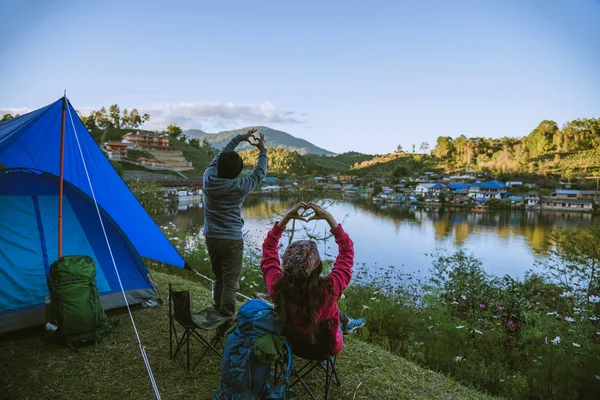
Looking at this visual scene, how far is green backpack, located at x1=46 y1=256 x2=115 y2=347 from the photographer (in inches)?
111

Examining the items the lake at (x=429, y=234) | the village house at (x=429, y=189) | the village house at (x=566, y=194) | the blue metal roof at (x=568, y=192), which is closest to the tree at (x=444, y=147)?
the village house at (x=429, y=189)

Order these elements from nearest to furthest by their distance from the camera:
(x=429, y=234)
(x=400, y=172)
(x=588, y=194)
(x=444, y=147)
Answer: (x=429, y=234) < (x=588, y=194) < (x=400, y=172) < (x=444, y=147)

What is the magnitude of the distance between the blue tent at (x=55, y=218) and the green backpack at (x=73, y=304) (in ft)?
1.81

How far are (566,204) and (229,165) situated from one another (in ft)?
124

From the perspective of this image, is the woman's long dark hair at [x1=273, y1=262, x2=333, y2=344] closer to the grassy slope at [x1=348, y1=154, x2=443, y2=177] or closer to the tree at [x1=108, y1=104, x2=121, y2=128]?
the grassy slope at [x1=348, y1=154, x2=443, y2=177]

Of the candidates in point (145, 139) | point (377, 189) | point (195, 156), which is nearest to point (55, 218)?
point (377, 189)

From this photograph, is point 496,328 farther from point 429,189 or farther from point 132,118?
point 132,118

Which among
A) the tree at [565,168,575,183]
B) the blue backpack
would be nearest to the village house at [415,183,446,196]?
the tree at [565,168,575,183]

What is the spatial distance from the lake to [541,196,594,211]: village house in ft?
6.83

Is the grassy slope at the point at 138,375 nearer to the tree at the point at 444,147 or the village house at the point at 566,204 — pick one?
the village house at the point at 566,204

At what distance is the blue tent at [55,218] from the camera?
315 centimetres

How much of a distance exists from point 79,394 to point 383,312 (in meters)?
3.20

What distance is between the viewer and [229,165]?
2.55 m

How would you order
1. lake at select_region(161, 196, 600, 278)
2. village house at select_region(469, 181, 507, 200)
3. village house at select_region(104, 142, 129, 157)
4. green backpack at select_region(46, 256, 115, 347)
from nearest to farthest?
green backpack at select_region(46, 256, 115, 347), lake at select_region(161, 196, 600, 278), village house at select_region(469, 181, 507, 200), village house at select_region(104, 142, 129, 157)
